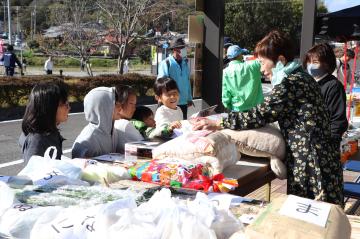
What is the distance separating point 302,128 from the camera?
237 cm

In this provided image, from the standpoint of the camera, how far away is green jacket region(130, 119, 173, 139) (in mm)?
3141

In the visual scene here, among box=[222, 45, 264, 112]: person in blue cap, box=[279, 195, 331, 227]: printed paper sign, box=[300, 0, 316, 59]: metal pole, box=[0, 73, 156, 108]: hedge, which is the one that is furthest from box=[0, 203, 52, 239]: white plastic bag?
box=[0, 73, 156, 108]: hedge

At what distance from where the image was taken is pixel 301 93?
7.75 ft

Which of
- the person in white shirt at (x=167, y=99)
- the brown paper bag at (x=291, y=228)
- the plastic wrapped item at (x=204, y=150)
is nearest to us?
the brown paper bag at (x=291, y=228)

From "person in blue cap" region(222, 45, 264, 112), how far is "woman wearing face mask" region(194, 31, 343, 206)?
3.02 meters

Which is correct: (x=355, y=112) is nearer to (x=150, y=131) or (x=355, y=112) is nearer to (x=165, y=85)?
(x=165, y=85)

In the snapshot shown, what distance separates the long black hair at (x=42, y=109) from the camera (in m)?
2.60

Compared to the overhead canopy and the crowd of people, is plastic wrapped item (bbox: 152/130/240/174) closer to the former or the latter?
the crowd of people

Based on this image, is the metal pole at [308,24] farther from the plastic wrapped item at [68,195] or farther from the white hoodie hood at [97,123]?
the plastic wrapped item at [68,195]

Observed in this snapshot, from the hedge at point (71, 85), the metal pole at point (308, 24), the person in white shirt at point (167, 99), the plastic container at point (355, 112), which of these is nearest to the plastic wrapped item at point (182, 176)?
the person in white shirt at point (167, 99)

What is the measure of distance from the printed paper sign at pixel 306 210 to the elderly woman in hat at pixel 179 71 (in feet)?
17.7

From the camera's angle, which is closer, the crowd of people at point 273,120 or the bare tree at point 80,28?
the crowd of people at point 273,120

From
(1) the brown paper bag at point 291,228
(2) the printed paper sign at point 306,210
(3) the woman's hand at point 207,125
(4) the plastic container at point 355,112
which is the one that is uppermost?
(3) the woman's hand at point 207,125

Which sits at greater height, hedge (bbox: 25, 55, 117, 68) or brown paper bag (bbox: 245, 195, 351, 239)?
hedge (bbox: 25, 55, 117, 68)
